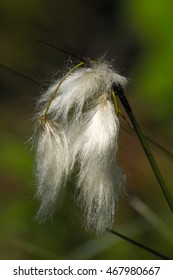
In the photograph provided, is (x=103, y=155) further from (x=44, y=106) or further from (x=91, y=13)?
(x=91, y=13)

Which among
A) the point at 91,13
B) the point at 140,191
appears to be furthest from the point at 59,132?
the point at 91,13

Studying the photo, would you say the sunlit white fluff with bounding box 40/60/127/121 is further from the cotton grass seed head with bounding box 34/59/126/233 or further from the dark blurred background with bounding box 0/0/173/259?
the dark blurred background with bounding box 0/0/173/259

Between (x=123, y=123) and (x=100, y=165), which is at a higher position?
(x=123, y=123)

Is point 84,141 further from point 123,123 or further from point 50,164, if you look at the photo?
point 123,123

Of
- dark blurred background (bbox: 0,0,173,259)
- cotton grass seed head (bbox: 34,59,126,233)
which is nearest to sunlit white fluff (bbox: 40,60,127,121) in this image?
cotton grass seed head (bbox: 34,59,126,233)

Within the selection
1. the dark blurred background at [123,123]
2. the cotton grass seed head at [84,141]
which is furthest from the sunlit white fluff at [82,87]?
the dark blurred background at [123,123]

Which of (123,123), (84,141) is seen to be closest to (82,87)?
(84,141)
